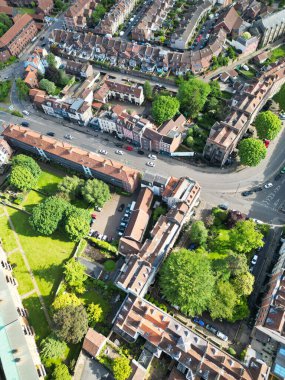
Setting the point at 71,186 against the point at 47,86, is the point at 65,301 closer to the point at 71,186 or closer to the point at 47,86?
the point at 71,186

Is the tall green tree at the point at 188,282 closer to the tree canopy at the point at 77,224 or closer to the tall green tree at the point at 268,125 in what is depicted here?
the tree canopy at the point at 77,224

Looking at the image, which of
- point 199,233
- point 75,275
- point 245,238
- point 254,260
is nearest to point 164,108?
point 199,233

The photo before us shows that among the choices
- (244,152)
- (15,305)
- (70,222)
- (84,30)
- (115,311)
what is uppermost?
(84,30)

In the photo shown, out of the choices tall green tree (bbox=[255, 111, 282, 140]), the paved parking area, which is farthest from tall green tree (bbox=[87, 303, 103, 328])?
Answer: tall green tree (bbox=[255, 111, 282, 140])

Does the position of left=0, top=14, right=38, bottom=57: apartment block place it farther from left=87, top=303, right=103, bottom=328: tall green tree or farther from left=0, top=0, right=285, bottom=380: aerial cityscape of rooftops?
left=87, top=303, right=103, bottom=328: tall green tree

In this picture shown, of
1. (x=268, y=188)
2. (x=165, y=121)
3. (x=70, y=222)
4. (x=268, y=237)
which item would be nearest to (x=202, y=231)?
(x=268, y=237)

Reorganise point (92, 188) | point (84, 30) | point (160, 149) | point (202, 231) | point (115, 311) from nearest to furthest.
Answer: point (115, 311) < point (202, 231) < point (92, 188) < point (160, 149) < point (84, 30)

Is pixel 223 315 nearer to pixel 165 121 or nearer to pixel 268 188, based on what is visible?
pixel 268 188
